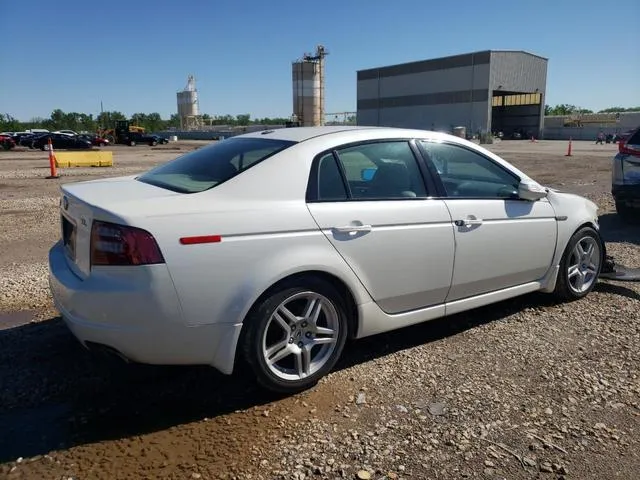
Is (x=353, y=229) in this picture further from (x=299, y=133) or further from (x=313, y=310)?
(x=299, y=133)

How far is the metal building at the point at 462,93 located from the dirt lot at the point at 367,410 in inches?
2464

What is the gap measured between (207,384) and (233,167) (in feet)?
4.54

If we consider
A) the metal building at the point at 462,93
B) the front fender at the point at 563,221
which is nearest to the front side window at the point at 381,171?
the front fender at the point at 563,221

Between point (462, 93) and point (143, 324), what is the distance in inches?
2878

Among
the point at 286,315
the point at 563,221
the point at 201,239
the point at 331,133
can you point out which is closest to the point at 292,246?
the point at 286,315

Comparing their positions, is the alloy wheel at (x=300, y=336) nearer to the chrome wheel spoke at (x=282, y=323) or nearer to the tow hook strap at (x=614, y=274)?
the chrome wheel spoke at (x=282, y=323)

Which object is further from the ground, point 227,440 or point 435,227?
point 435,227

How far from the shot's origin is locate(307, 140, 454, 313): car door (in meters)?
3.26

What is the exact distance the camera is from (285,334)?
3154mm

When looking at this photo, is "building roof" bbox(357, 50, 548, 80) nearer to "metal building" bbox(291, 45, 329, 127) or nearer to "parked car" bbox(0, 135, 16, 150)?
"metal building" bbox(291, 45, 329, 127)

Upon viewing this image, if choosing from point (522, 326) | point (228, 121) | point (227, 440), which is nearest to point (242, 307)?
point (227, 440)

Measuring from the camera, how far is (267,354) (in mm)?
3084

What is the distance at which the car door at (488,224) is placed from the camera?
3816mm

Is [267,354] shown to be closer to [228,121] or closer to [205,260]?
[205,260]
